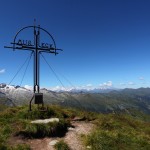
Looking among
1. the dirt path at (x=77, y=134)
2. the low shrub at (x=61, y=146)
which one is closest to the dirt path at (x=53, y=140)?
the dirt path at (x=77, y=134)

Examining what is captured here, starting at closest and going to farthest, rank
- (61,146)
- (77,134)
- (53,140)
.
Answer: (61,146)
(53,140)
(77,134)

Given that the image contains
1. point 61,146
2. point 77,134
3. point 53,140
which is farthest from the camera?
point 77,134

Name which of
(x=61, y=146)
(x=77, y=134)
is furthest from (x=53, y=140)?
(x=77, y=134)

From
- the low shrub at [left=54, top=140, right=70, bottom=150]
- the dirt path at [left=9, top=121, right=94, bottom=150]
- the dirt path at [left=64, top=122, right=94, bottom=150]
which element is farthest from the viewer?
the dirt path at [left=64, top=122, right=94, bottom=150]

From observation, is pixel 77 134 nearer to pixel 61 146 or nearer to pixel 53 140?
pixel 53 140

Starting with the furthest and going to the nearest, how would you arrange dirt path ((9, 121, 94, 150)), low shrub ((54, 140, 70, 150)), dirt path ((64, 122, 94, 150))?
1. dirt path ((64, 122, 94, 150))
2. dirt path ((9, 121, 94, 150))
3. low shrub ((54, 140, 70, 150))

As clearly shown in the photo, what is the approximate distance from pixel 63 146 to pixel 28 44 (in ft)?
39.1

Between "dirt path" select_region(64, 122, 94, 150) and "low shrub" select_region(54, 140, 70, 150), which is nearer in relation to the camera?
"low shrub" select_region(54, 140, 70, 150)

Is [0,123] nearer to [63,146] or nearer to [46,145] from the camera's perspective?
[46,145]

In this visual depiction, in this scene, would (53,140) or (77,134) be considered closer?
(53,140)

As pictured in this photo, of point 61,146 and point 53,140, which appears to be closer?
point 61,146

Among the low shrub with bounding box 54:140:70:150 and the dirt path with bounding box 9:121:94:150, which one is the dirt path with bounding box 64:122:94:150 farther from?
the low shrub with bounding box 54:140:70:150

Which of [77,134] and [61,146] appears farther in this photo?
[77,134]

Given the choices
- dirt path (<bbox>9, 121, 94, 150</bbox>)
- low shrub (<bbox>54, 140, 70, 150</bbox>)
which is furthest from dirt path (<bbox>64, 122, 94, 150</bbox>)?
low shrub (<bbox>54, 140, 70, 150</bbox>)
